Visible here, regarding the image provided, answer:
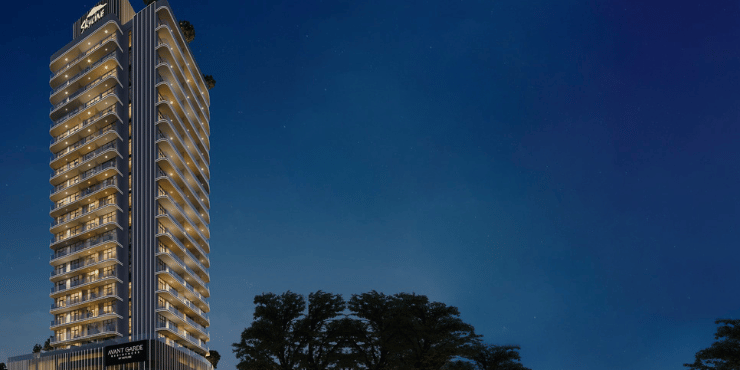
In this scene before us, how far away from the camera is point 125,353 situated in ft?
309

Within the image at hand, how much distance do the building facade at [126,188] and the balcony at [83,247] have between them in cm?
24

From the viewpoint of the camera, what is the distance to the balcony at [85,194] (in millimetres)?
109625

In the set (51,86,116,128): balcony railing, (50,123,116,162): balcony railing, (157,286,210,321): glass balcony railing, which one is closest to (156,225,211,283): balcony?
(157,286,210,321): glass balcony railing

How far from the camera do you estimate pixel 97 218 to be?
11225 centimetres

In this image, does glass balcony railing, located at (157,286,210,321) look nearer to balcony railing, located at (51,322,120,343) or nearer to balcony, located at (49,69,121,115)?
balcony railing, located at (51,322,120,343)

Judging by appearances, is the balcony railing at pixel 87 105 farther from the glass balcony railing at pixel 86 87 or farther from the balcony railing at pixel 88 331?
the balcony railing at pixel 88 331

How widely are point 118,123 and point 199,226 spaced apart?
88.5 feet

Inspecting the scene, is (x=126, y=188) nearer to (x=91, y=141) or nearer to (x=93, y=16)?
(x=91, y=141)

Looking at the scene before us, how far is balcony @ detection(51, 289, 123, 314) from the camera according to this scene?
102625mm

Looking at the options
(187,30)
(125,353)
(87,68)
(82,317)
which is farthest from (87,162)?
(187,30)

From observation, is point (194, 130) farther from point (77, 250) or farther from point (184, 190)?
point (77, 250)

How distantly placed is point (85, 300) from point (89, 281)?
3.23 meters

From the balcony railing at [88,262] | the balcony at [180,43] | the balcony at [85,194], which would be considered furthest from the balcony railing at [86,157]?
the balcony at [180,43]

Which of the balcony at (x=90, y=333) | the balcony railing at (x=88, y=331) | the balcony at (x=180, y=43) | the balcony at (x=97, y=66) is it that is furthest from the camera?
the balcony at (x=180, y=43)
